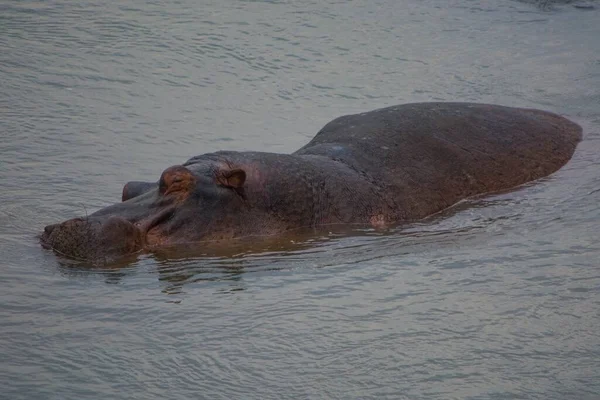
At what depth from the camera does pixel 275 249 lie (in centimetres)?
660

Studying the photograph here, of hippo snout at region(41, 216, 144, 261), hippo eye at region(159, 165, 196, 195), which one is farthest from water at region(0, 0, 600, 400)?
hippo eye at region(159, 165, 196, 195)

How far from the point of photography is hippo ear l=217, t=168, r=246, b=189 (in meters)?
6.77

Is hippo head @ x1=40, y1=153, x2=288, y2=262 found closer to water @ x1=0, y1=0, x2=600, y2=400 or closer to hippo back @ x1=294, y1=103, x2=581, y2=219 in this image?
water @ x1=0, y1=0, x2=600, y2=400

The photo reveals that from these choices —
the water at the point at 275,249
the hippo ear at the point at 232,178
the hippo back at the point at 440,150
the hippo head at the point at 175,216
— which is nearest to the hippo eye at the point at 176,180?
the hippo head at the point at 175,216

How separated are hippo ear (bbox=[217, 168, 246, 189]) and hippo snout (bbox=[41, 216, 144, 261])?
2.26 feet

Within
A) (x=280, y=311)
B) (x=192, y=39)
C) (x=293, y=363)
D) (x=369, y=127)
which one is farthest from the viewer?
(x=192, y=39)

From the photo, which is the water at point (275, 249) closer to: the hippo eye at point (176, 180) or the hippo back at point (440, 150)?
the hippo back at point (440, 150)

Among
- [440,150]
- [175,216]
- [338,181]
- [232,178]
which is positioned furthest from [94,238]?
[440,150]

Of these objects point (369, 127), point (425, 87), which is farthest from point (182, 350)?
point (425, 87)

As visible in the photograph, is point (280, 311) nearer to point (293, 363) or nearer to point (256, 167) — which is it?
point (293, 363)

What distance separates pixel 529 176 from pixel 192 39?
17.9 ft

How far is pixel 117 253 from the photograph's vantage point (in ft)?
20.6

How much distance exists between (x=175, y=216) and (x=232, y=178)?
0.45 meters

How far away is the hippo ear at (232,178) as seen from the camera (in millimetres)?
6773
